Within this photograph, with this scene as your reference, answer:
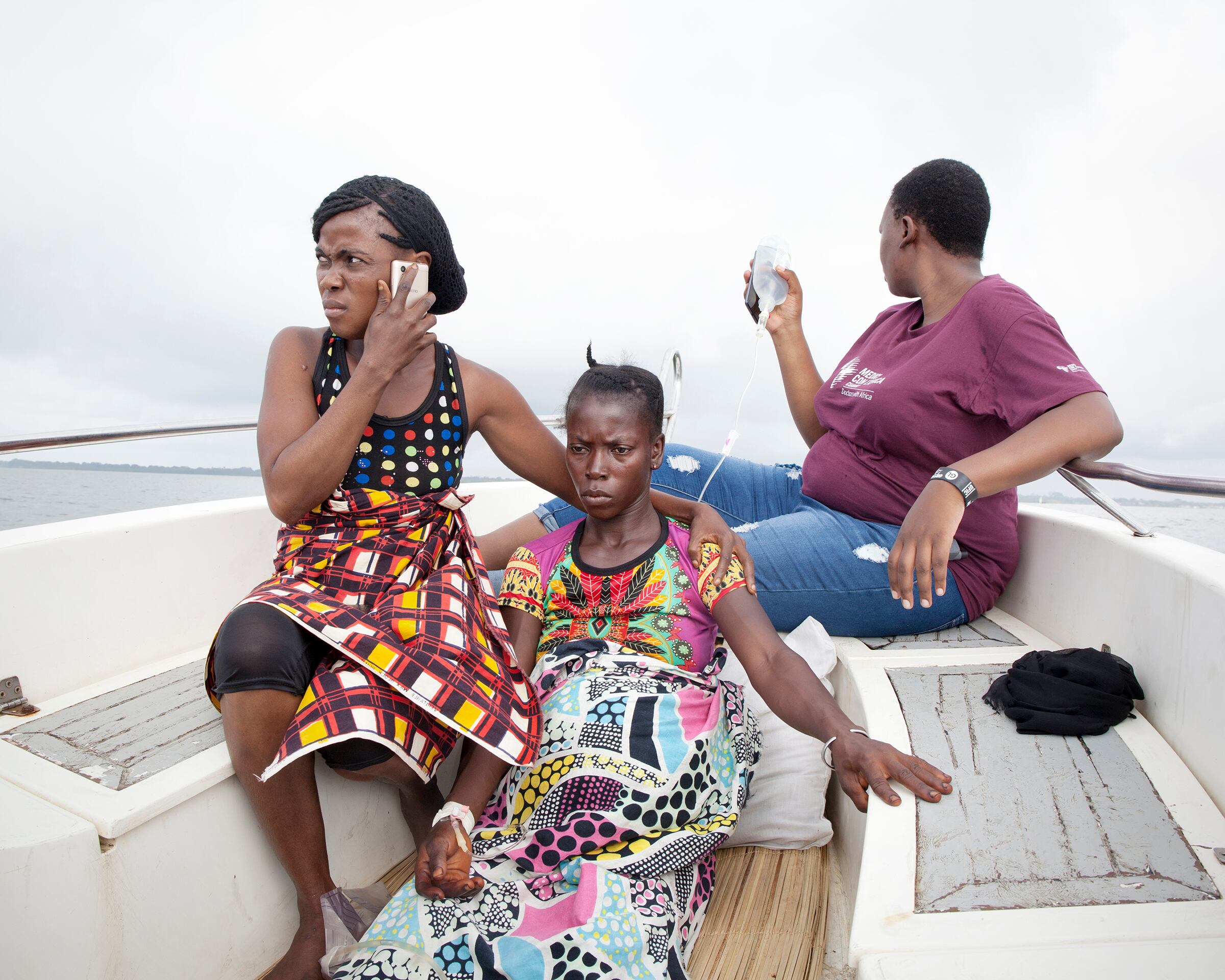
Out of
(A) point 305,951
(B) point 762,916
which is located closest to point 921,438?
(B) point 762,916

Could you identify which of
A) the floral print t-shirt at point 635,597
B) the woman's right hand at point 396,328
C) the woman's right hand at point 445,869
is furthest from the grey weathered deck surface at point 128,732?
the woman's right hand at point 396,328

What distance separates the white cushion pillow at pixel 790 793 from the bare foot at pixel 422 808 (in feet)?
2.10

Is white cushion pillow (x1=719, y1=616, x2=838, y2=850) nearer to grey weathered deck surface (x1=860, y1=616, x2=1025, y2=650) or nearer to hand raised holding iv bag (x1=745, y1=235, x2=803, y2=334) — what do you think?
grey weathered deck surface (x1=860, y1=616, x2=1025, y2=650)

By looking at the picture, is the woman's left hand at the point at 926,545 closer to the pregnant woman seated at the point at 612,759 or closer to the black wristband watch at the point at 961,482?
the black wristband watch at the point at 961,482

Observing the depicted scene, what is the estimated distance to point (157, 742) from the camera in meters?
1.53

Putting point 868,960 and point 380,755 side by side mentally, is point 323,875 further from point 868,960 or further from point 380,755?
point 868,960

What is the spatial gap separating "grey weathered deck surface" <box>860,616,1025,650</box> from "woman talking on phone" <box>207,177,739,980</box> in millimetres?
A: 548

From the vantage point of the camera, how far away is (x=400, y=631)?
1497mm

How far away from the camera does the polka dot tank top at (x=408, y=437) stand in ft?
5.39

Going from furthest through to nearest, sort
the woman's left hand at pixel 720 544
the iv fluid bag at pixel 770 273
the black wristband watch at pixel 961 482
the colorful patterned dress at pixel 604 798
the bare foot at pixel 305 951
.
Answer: the iv fluid bag at pixel 770 273
the woman's left hand at pixel 720 544
the black wristband watch at pixel 961 482
the bare foot at pixel 305 951
the colorful patterned dress at pixel 604 798

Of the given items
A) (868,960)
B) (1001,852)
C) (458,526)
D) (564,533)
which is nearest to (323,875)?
(458,526)

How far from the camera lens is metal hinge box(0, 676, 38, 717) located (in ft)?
5.71

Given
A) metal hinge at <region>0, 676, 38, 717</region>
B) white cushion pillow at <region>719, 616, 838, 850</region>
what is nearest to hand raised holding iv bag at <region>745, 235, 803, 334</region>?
white cushion pillow at <region>719, 616, 838, 850</region>

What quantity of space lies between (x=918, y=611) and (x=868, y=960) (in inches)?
43.7
